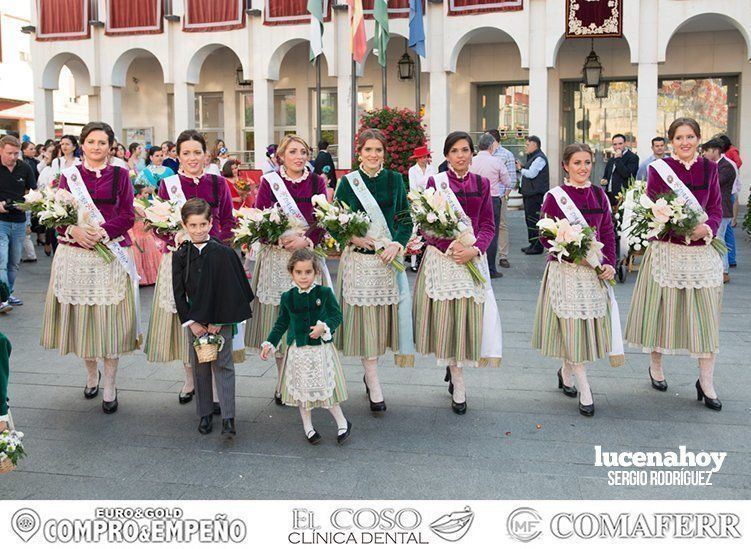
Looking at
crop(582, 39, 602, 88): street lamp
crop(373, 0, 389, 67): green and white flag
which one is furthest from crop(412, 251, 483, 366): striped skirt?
crop(582, 39, 602, 88): street lamp

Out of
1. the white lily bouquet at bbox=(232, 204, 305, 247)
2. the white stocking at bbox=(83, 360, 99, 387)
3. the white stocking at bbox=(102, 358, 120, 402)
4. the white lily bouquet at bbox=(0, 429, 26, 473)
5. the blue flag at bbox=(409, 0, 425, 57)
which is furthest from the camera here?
the blue flag at bbox=(409, 0, 425, 57)

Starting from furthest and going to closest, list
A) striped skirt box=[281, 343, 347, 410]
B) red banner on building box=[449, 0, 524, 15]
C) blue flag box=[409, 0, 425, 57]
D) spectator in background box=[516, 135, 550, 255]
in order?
red banner on building box=[449, 0, 524, 15]
blue flag box=[409, 0, 425, 57]
spectator in background box=[516, 135, 550, 255]
striped skirt box=[281, 343, 347, 410]

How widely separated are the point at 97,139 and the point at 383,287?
229 centimetres

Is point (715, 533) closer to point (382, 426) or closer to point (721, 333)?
point (382, 426)

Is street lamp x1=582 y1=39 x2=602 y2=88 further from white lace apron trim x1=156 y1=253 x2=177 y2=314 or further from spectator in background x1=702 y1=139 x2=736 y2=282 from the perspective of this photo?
white lace apron trim x1=156 y1=253 x2=177 y2=314

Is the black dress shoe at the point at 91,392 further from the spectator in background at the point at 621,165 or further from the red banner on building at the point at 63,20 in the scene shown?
the red banner on building at the point at 63,20

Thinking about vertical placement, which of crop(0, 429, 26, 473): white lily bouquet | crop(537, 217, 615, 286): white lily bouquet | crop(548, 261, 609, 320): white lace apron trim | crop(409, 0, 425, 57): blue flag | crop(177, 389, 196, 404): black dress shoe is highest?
crop(409, 0, 425, 57): blue flag

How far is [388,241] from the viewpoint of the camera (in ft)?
17.0

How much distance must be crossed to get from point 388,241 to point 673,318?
7.00 feet

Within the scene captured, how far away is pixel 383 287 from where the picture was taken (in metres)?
5.22

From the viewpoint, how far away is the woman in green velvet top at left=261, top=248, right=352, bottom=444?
4562mm

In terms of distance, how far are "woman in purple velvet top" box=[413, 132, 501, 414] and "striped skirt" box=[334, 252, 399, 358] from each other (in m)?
0.26

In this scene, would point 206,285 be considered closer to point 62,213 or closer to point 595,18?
point 62,213

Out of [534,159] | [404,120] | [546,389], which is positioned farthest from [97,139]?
[534,159]
